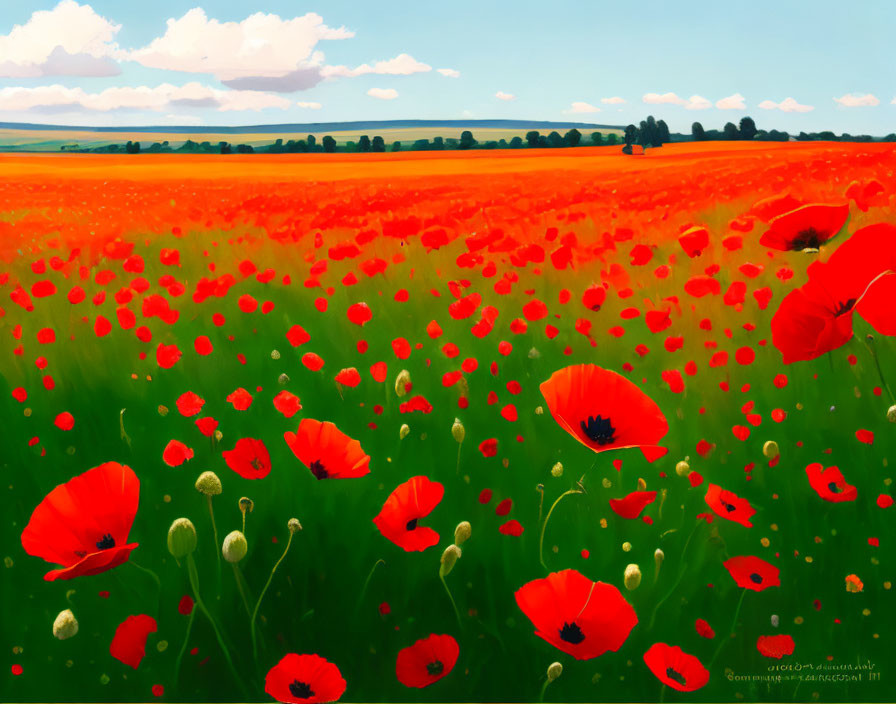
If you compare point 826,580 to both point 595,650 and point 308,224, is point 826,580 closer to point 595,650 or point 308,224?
point 595,650

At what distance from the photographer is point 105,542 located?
1164 millimetres

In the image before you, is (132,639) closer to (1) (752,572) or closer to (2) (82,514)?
(2) (82,514)

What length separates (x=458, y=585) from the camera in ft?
4.48

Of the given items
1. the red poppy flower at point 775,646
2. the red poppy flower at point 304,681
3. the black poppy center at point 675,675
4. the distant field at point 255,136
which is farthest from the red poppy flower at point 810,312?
the distant field at point 255,136

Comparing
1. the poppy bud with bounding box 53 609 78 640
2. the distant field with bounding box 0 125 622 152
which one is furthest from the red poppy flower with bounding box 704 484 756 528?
the distant field with bounding box 0 125 622 152

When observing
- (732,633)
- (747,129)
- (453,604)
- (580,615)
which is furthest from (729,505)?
(747,129)

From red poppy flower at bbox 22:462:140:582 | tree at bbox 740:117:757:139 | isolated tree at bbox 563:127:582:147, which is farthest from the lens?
isolated tree at bbox 563:127:582:147

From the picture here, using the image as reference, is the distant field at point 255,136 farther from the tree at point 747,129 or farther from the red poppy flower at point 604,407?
the red poppy flower at point 604,407

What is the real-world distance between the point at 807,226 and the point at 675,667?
1.44 m

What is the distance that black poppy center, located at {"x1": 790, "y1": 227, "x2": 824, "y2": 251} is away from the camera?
2154 mm

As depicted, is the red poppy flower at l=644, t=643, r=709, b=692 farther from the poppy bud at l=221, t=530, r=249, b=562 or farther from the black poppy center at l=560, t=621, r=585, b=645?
the poppy bud at l=221, t=530, r=249, b=562

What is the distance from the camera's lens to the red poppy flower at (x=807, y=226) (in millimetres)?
2085

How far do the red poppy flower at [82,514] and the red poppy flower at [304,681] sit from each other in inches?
13.6

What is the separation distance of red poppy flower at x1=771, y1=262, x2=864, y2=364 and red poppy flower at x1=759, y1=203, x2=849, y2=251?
0.72m
